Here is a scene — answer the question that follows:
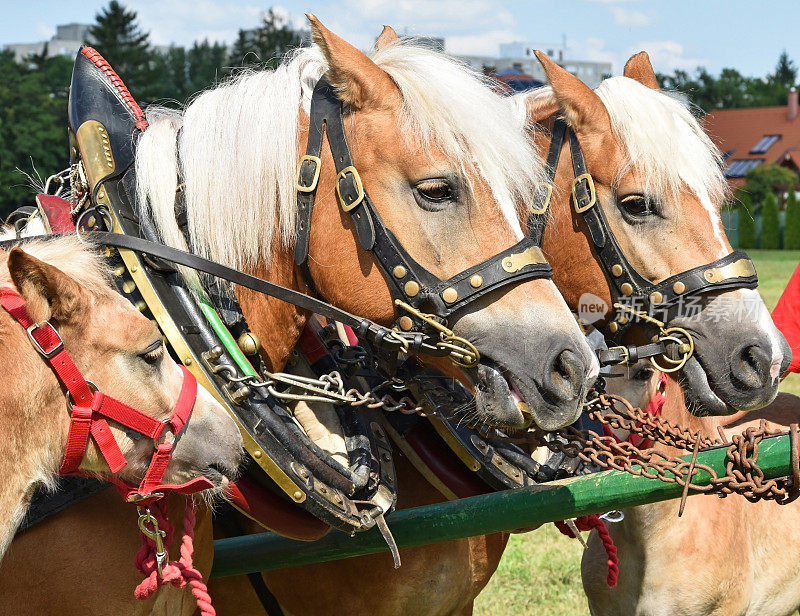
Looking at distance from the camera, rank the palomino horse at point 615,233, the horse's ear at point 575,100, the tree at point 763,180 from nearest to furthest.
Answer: the palomino horse at point 615,233 → the horse's ear at point 575,100 → the tree at point 763,180

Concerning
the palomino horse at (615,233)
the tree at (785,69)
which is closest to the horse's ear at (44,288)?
the palomino horse at (615,233)

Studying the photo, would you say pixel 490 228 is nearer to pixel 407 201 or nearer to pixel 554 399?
pixel 407 201

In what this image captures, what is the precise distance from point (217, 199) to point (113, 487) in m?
0.72

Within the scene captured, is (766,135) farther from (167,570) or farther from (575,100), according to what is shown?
(167,570)

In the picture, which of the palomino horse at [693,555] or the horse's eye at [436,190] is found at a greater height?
the horse's eye at [436,190]

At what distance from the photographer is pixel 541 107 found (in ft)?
9.69

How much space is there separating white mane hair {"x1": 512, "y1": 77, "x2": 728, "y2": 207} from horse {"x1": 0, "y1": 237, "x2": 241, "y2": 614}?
151cm

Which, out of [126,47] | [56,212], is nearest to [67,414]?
[56,212]

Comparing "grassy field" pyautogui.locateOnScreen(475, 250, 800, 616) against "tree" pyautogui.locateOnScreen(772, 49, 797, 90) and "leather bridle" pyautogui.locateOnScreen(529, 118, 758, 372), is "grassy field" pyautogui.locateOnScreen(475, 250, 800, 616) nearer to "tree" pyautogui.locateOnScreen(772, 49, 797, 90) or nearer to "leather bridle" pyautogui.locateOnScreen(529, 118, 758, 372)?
→ "leather bridle" pyautogui.locateOnScreen(529, 118, 758, 372)

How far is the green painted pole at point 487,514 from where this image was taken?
210 cm

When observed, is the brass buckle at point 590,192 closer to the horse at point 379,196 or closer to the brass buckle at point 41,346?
the horse at point 379,196

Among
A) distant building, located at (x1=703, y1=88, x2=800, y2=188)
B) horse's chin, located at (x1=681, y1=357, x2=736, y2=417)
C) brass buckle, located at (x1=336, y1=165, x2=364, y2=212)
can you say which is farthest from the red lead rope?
Result: distant building, located at (x1=703, y1=88, x2=800, y2=188)

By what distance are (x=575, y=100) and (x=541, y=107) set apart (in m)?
0.17

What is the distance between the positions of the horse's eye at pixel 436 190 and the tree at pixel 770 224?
112ft
